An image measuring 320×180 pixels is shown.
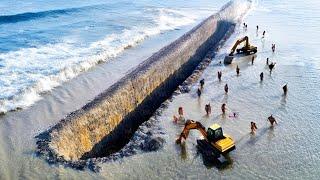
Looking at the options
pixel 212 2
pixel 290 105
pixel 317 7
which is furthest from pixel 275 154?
pixel 212 2

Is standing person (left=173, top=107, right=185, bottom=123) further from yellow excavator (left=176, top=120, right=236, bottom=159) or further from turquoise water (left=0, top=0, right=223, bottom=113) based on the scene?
turquoise water (left=0, top=0, right=223, bottom=113)

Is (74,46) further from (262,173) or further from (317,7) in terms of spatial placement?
(317,7)

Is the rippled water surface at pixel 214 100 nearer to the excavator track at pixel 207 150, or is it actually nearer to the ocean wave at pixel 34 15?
the excavator track at pixel 207 150

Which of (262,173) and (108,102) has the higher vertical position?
(108,102)

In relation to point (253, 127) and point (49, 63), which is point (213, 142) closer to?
point (253, 127)

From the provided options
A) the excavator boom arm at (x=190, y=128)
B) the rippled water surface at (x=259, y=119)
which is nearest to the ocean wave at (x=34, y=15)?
the rippled water surface at (x=259, y=119)

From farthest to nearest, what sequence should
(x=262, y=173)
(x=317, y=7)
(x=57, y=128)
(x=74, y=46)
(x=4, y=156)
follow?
1. (x=317, y=7)
2. (x=74, y=46)
3. (x=57, y=128)
4. (x=4, y=156)
5. (x=262, y=173)

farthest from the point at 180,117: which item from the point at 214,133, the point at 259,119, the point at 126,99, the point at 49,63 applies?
the point at 49,63
